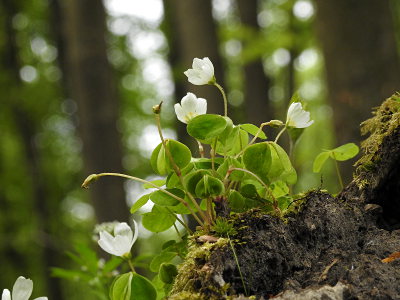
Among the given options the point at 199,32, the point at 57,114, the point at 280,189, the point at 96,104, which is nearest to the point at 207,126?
the point at 280,189

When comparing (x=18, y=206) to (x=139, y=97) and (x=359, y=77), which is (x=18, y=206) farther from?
(x=359, y=77)

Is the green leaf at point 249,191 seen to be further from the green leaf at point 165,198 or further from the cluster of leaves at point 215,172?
the green leaf at point 165,198

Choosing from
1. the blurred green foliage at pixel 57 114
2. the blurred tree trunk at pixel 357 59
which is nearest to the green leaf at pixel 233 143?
the blurred tree trunk at pixel 357 59

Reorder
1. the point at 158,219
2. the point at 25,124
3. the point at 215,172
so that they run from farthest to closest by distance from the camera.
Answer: the point at 25,124
the point at 158,219
the point at 215,172

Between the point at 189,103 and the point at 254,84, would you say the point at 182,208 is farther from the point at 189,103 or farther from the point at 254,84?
the point at 254,84

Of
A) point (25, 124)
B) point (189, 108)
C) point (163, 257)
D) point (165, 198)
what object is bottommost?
point (25, 124)

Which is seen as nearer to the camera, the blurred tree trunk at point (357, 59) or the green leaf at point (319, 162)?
the green leaf at point (319, 162)
